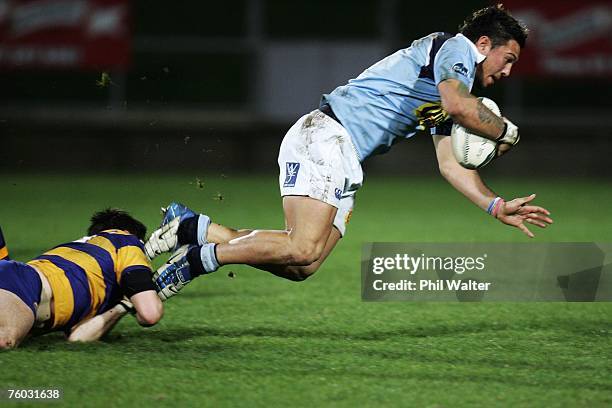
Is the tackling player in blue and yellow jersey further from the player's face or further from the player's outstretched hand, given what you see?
the player's face

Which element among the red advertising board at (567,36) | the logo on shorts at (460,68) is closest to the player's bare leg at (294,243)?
the logo on shorts at (460,68)

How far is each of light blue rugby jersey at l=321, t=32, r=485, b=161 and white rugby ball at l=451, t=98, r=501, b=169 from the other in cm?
14

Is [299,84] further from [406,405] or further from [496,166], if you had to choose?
[406,405]

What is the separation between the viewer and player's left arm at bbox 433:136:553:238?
562 cm

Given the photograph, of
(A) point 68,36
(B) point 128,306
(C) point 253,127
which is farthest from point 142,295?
(C) point 253,127

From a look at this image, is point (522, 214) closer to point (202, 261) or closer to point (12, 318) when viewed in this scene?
point (202, 261)

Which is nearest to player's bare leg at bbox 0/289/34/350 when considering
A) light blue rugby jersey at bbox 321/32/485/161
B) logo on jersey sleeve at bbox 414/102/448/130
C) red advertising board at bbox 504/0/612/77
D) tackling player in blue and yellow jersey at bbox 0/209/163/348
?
tackling player in blue and yellow jersey at bbox 0/209/163/348

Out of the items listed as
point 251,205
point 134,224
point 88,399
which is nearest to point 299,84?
point 251,205

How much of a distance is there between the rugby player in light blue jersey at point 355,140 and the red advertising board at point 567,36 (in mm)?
11069

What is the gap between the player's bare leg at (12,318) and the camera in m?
4.92

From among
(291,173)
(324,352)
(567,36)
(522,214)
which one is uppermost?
(567,36)

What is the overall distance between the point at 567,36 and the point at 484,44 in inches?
452

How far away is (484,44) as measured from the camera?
5664 millimetres

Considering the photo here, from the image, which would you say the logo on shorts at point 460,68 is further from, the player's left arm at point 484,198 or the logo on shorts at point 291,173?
the logo on shorts at point 291,173
